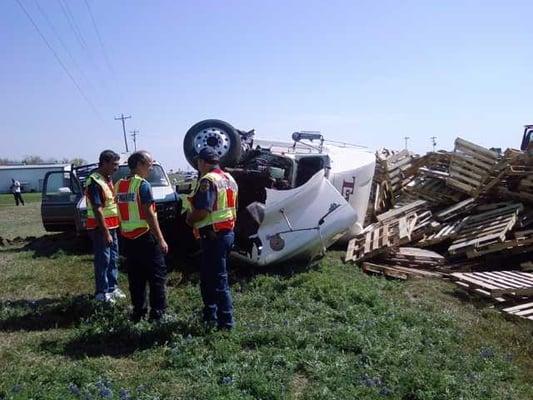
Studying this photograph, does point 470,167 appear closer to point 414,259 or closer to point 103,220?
point 414,259

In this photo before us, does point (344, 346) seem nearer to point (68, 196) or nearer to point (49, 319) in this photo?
point (49, 319)

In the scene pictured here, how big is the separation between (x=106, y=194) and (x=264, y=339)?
2777 millimetres

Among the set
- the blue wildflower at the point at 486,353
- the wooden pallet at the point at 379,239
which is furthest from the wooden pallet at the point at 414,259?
the blue wildflower at the point at 486,353

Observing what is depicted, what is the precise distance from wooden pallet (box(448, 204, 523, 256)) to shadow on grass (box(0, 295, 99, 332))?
5.96m

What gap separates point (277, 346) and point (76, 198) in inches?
286

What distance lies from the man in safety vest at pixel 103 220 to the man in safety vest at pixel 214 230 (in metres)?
1.59

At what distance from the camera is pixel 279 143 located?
9.29 m

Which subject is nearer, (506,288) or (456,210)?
(506,288)

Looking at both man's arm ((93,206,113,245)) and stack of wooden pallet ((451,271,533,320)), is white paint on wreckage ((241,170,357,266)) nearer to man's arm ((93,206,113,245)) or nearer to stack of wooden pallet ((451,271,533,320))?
stack of wooden pallet ((451,271,533,320))

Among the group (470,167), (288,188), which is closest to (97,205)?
(288,188)

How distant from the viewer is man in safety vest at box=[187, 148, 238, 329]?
16.4 ft

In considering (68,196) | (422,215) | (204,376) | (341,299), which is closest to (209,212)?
(204,376)

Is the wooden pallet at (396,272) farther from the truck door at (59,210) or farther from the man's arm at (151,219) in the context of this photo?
the truck door at (59,210)

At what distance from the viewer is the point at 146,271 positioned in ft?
17.5
